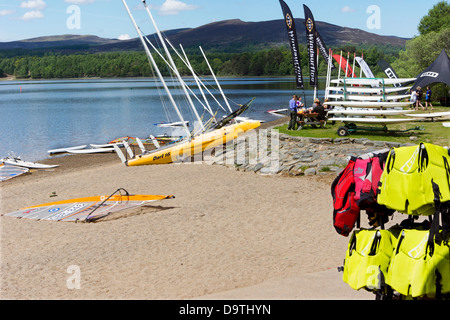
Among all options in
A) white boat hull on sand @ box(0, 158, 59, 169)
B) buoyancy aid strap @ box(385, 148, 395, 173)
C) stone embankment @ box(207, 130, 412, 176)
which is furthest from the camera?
white boat hull on sand @ box(0, 158, 59, 169)

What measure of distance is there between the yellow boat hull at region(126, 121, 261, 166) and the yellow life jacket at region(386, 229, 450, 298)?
1825 centimetres

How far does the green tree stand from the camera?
61750mm

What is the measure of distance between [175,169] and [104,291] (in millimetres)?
12088

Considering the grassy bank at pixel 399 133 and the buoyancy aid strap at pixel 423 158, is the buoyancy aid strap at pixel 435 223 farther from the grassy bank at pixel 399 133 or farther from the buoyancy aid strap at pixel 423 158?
the grassy bank at pixel 399 133

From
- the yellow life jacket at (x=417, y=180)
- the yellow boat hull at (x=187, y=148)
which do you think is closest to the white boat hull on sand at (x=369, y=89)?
the yellow boat hull at (x=187, y=148)

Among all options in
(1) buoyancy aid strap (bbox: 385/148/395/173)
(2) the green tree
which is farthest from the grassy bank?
(2) the green tree

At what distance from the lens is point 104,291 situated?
8.80 metres

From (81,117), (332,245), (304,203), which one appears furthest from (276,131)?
(81,117)

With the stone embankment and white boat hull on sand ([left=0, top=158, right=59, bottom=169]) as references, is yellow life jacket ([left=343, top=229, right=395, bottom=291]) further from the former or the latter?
white boat hull on sand ([left=0, top=158, right=59, bottom=169])

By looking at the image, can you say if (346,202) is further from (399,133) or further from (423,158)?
(399,133)

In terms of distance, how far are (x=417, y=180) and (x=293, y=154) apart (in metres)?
14.3

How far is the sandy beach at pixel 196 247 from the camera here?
8.59 m

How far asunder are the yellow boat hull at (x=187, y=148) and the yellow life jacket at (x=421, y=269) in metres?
18.3
